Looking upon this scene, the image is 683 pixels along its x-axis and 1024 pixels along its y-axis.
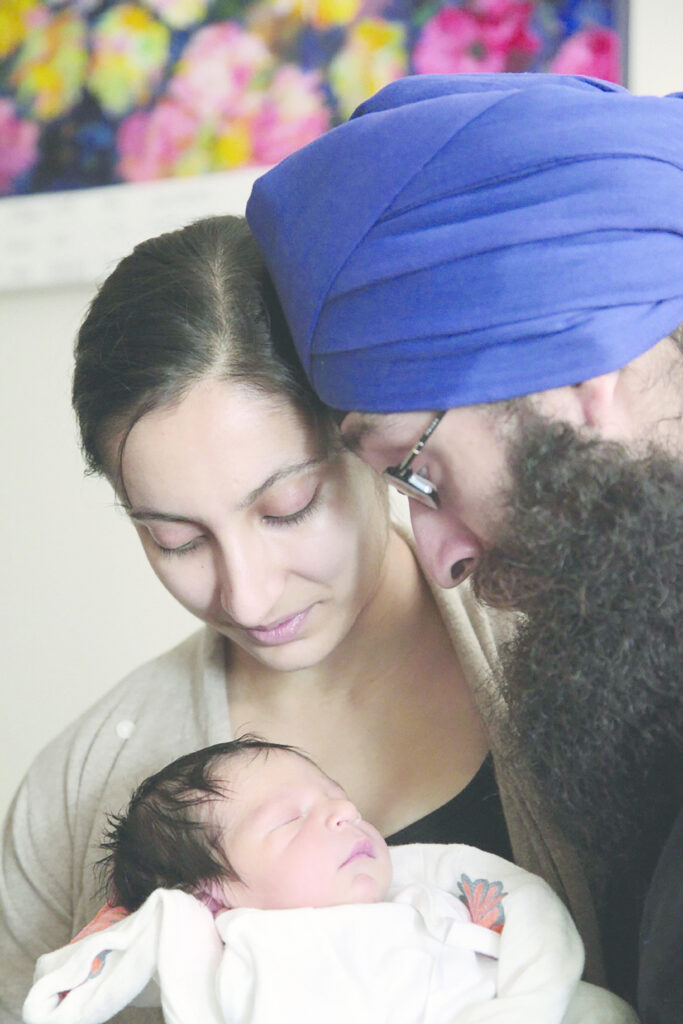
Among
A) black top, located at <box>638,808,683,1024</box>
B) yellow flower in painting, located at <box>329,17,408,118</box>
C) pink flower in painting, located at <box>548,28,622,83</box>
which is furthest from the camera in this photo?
yellow flower in painting, located at <box>329,17,408,118</box>

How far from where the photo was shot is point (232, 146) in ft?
7.65

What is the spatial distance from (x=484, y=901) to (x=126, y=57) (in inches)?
72.6

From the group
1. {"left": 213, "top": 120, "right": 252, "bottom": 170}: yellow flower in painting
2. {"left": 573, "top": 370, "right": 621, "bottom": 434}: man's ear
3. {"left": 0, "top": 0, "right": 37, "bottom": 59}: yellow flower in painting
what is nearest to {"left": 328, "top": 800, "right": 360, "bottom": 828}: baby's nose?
{"left": 573, "top": 370, "right": 621, "bottom": 434}: man's ear

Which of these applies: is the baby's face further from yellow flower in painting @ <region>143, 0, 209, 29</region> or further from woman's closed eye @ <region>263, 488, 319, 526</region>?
yellow flower in painting @ <region>143, 0, 209, 29</region>

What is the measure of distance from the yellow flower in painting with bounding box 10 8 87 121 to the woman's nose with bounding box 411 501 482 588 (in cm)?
154

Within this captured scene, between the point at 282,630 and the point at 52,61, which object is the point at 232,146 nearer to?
the point at 52,61

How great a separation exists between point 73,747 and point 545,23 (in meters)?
1.52

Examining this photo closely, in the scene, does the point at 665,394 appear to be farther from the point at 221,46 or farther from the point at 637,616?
the point at 221,46

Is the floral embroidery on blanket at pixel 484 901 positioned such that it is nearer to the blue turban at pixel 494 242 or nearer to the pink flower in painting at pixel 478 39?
the blue turban at pixel 494 242

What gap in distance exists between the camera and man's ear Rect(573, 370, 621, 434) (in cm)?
112

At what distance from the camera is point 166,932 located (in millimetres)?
1138

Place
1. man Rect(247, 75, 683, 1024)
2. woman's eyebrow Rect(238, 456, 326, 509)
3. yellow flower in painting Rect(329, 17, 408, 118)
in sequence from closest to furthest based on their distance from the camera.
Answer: man Rect(247, 75, 683, 1024) < woman's eyebrow Rect(238, 456, 326, 509) < yellow flower in painting Rect(329, 17, 408, 118)

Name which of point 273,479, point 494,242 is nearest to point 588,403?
point 494,242

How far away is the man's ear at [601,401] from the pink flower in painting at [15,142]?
1.69m
